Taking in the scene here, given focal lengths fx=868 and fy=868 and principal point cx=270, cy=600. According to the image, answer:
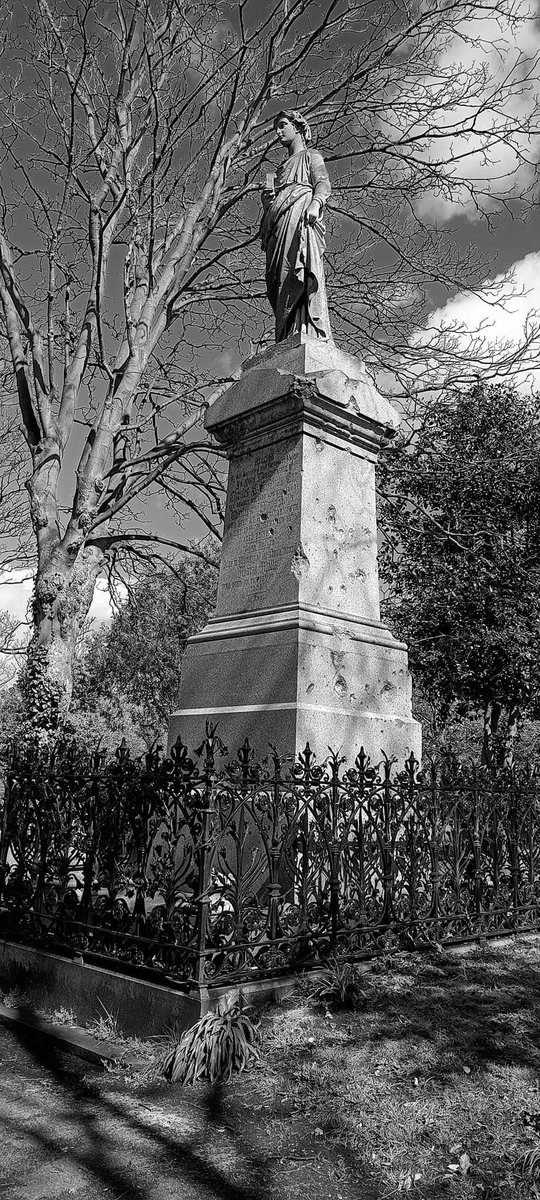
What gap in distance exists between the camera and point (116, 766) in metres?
4.88

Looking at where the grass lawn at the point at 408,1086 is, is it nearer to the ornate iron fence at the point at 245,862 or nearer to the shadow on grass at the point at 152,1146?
the shadow on grass at the point at 152,1146

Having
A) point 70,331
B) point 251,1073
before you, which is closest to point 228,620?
point 251,1073

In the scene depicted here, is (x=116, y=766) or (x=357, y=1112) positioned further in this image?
(x=116, y=766)

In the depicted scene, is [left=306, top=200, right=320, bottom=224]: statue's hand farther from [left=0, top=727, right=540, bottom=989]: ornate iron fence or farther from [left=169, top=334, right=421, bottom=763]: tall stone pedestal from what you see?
[left=0, top=727, right=540, bottom=989]: ornate iron fence

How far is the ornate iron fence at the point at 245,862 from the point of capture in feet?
13.5

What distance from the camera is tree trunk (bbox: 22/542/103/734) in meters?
11.0

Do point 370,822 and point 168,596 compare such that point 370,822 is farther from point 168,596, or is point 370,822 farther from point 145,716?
point 145,716

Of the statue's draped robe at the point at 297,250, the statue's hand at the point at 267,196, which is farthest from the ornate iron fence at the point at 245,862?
the statue's hand at the point at 267,196

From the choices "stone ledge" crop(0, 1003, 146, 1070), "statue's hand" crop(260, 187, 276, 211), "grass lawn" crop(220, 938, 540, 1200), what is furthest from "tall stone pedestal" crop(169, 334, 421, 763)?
"stone ledge" crop(0, 1003, 146, 1070)

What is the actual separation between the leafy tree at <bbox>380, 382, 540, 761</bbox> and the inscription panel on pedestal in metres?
7.65

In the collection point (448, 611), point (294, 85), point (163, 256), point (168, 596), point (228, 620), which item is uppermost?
point (294, 85)

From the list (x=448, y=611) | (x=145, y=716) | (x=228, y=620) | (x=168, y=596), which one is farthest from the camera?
(x=145, y=716)

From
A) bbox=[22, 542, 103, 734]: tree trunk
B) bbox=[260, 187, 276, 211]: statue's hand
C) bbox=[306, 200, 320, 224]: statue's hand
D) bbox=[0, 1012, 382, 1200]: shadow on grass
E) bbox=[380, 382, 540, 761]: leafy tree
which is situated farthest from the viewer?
bbox=[380, 382, 540, 761]: leafy tree

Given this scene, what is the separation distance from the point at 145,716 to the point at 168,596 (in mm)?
6621
